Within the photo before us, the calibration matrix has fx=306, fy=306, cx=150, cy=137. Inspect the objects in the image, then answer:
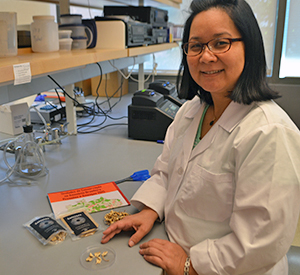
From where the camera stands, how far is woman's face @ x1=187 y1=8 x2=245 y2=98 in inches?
33.0

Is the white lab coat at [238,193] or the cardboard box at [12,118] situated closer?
the white lab coat at [238,193]

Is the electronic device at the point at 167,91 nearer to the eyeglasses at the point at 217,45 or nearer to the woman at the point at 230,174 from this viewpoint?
the woman at the point at 230,174

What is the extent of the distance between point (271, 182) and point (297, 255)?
936 mm

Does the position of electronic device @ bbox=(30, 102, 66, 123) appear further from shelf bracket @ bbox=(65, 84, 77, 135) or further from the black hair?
the black hair

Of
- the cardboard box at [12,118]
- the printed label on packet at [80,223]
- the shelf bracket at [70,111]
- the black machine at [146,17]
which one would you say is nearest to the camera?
the printed label on packet at [80,223]

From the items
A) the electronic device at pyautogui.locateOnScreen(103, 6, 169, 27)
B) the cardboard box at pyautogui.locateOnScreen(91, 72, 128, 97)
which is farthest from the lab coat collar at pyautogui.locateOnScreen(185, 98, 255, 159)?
the cardboard box at pyautogui.locateOnScreen(91, 72, 128, 97)

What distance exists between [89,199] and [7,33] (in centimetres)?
64

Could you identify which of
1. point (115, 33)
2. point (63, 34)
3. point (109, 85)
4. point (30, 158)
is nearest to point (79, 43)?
point (63, 34)

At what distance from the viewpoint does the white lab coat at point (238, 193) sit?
28.8 inches

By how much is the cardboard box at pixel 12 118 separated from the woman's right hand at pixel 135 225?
3.54ft

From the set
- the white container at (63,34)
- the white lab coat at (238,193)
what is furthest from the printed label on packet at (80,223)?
the white container at (63,34)

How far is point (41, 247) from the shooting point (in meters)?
0.89

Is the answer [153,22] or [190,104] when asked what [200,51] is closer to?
[190,104]

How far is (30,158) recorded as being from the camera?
1357 millimetres
